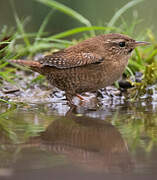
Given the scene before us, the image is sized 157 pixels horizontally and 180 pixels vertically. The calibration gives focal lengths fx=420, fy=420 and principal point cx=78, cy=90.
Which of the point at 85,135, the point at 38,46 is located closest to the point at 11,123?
the point at 85,135

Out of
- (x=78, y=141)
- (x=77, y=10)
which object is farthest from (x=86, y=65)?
(x=77, y=10)

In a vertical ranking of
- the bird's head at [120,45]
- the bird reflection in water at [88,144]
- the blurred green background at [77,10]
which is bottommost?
the bird reflection in water at [88,144]

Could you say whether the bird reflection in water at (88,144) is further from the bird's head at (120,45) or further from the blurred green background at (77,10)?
the blurred green background at (77,10)

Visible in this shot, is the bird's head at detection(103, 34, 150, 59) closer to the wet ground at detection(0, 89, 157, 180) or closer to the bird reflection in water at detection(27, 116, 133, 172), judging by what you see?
the wet ground at detection(0, 89, 157, 180)

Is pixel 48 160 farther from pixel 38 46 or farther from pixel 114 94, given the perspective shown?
pixel 38 46

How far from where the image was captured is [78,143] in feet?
9.34

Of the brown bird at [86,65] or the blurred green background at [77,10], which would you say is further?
the blurred green background at [77,10]

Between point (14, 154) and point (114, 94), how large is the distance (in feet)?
9.11

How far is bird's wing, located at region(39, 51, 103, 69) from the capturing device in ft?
15.0

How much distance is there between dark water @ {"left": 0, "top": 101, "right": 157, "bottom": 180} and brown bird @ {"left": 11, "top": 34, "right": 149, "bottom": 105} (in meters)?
0.38

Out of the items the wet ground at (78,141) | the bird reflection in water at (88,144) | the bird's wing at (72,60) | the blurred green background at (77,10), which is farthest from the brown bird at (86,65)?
the blurred green background at (77,10)

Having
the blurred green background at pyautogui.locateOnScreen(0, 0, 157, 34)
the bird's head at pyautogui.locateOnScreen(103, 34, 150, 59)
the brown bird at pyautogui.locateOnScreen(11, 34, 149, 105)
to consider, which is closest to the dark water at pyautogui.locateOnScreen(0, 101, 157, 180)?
the brown bird at pyautogui.locateOnScreen(11, 34, 149, 105)

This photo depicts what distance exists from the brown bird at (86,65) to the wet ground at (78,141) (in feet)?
0.85

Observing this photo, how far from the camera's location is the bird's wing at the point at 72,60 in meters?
4.57
